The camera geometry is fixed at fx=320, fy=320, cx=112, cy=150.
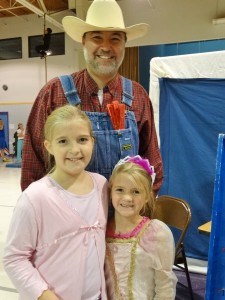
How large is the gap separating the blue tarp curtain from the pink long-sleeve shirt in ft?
7.11

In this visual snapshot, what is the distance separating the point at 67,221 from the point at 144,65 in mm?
9056

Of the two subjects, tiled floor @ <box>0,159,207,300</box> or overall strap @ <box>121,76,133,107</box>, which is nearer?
overall strap @ <box>121,76,133,107</box>

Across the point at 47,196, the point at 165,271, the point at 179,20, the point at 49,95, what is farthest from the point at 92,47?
the point at 179,20

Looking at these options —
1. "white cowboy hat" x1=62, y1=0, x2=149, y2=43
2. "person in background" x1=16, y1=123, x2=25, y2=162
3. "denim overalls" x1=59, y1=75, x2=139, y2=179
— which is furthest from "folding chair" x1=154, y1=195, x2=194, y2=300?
"person in background" x1=16, y1=123, x2=25, y2=162

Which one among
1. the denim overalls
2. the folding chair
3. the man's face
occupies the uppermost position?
the man's face

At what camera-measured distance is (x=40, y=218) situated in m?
1.10

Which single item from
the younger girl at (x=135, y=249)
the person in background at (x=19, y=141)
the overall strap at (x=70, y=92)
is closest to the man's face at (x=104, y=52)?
the overall strap at (x=70, y=92)

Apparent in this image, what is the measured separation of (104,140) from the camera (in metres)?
1.45

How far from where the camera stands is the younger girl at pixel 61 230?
1085mm

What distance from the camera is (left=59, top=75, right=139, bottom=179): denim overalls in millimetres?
1450

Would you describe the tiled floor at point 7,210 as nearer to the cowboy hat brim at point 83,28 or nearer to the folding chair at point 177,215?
the folding chair at point 177,215

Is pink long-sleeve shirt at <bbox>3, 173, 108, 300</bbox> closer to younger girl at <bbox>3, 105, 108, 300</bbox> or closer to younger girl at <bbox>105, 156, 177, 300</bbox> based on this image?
younger girl at <bbox>3, 105, 108, 300</bbox>

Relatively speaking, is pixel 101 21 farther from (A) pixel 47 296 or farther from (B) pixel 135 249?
(A) pixel 47 296

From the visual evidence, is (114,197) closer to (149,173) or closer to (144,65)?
(149,173)
